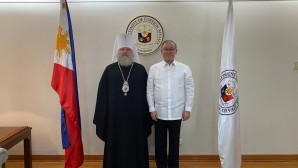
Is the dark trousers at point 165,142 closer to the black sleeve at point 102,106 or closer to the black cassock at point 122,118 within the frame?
the black cassock at point 122,118

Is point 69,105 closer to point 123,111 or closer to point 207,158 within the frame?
point 123,111

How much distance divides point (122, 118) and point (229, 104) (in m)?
1.15

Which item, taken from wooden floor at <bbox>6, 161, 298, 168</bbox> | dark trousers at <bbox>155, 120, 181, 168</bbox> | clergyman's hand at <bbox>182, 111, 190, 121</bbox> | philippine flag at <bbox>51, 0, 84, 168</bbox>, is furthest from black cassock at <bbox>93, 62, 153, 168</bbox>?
wooden floor at <bbox>6, 161, 298, 168</bbox>

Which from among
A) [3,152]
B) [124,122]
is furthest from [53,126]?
[3,152]

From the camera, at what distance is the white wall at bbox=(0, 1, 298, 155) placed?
3.17m

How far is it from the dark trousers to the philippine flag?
2.85 ft

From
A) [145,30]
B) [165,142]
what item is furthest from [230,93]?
[145,30]

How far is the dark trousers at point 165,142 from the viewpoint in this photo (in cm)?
270

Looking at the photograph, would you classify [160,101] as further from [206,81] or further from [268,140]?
[268,140]

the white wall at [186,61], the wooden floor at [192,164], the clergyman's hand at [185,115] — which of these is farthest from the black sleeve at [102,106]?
the clergyman's hand at [185,115]

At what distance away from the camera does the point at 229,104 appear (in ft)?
8.93

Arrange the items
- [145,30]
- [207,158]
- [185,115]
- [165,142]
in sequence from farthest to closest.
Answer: [207,158] → [145,30] → [165,142] → [185,115]

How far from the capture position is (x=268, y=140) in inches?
130

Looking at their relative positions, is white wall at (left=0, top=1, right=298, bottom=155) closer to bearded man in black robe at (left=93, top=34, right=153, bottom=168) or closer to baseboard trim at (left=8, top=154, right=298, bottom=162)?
baseboard trim at (left=8, top=154, right=298, bottom=162)
